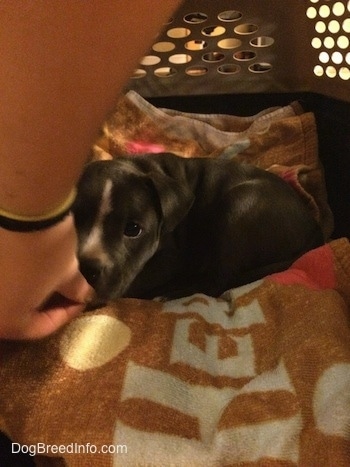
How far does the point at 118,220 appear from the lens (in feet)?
4.85

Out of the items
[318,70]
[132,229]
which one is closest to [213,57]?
[318,70]

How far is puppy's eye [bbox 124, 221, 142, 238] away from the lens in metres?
1.50

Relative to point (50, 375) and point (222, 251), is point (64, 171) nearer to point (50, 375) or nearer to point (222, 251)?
point (50, 375)

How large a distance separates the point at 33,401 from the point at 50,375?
6 centimetres

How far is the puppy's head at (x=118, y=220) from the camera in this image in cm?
141

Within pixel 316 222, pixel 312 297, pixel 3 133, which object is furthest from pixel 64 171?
pixel 316 222

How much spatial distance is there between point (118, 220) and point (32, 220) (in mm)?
857

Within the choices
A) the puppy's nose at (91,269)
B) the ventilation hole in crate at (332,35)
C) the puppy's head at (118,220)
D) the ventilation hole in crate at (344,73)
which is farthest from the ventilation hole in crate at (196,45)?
the puppy's nose at (91,269)

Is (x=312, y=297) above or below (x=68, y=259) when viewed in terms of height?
below

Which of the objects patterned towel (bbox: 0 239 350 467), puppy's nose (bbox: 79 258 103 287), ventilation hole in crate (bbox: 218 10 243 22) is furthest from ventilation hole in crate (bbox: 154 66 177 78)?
patterned towel (bbox: 0 239 350 467)

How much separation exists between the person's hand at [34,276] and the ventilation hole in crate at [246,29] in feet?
4.26

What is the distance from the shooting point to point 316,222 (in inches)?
66.9

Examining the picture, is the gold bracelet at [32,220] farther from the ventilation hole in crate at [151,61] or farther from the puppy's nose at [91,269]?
the ventilation hole in crate at [151,61]

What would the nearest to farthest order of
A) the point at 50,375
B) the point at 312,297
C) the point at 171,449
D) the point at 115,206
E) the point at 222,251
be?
the point at 171,449 < the point at 50,375 < the point at 312,297 < the point at 115,206 < the point at 222,251
